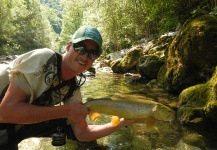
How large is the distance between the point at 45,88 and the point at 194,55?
7563 millimetres

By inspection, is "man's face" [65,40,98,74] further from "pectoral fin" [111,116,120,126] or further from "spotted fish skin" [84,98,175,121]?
"pectoral fin" [111,116,120,126]

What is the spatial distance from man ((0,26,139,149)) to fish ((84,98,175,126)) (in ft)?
1.04

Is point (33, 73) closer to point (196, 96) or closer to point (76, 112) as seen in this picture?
point (76, 112)

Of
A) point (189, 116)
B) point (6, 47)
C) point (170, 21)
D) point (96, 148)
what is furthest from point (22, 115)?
point (6, 47)

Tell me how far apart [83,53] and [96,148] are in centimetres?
250

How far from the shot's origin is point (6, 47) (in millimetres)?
40594

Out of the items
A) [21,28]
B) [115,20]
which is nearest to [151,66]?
[115,20]

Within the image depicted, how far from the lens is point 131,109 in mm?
3088

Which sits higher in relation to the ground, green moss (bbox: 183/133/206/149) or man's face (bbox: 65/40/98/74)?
man's face (bbox: 65/40/98/74)

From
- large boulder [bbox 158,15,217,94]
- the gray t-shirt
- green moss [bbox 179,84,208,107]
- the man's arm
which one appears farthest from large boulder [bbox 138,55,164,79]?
the man's arm

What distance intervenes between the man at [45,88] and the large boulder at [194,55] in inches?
256

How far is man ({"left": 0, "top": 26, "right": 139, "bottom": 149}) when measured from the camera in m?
2.46

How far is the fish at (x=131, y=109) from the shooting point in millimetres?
3088

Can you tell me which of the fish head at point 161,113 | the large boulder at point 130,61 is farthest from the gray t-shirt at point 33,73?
the large boulder at point 130,61
